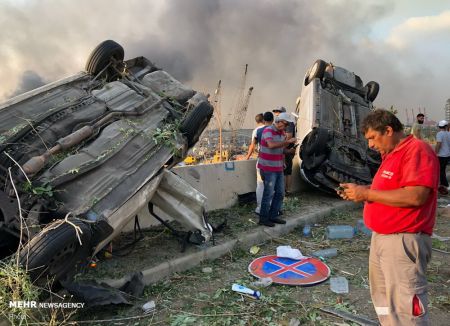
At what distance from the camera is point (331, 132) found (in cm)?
823

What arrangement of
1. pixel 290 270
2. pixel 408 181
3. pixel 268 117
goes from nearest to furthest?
pixel 408 181
pixel 290 270
pixel 268 117

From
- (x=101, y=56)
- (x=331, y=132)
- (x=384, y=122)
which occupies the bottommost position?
(x=331, y=132)

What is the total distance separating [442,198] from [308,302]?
7.04 meters

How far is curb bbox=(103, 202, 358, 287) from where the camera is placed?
4.26 meters

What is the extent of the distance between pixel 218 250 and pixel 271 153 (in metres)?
1.84

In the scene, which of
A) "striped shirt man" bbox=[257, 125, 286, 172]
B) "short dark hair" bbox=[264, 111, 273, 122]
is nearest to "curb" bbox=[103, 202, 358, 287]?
"striped shirt man" bbox=[257, 125, 286, 172]

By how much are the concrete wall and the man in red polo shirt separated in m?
3.85

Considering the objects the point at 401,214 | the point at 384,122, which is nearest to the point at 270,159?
the point at 384,122

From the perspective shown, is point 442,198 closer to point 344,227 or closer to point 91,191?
point 344,227

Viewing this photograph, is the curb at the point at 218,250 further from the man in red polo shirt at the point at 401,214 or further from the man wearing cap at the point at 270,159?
the man in red polo shirt at the point at 401,214

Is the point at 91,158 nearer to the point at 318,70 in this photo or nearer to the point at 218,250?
the point at 218,250

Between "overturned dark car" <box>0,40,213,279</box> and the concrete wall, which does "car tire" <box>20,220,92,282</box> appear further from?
the concrete wall

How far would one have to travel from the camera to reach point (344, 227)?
621 centimetres

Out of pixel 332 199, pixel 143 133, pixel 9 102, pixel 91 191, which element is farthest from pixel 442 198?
pixel 9 102
